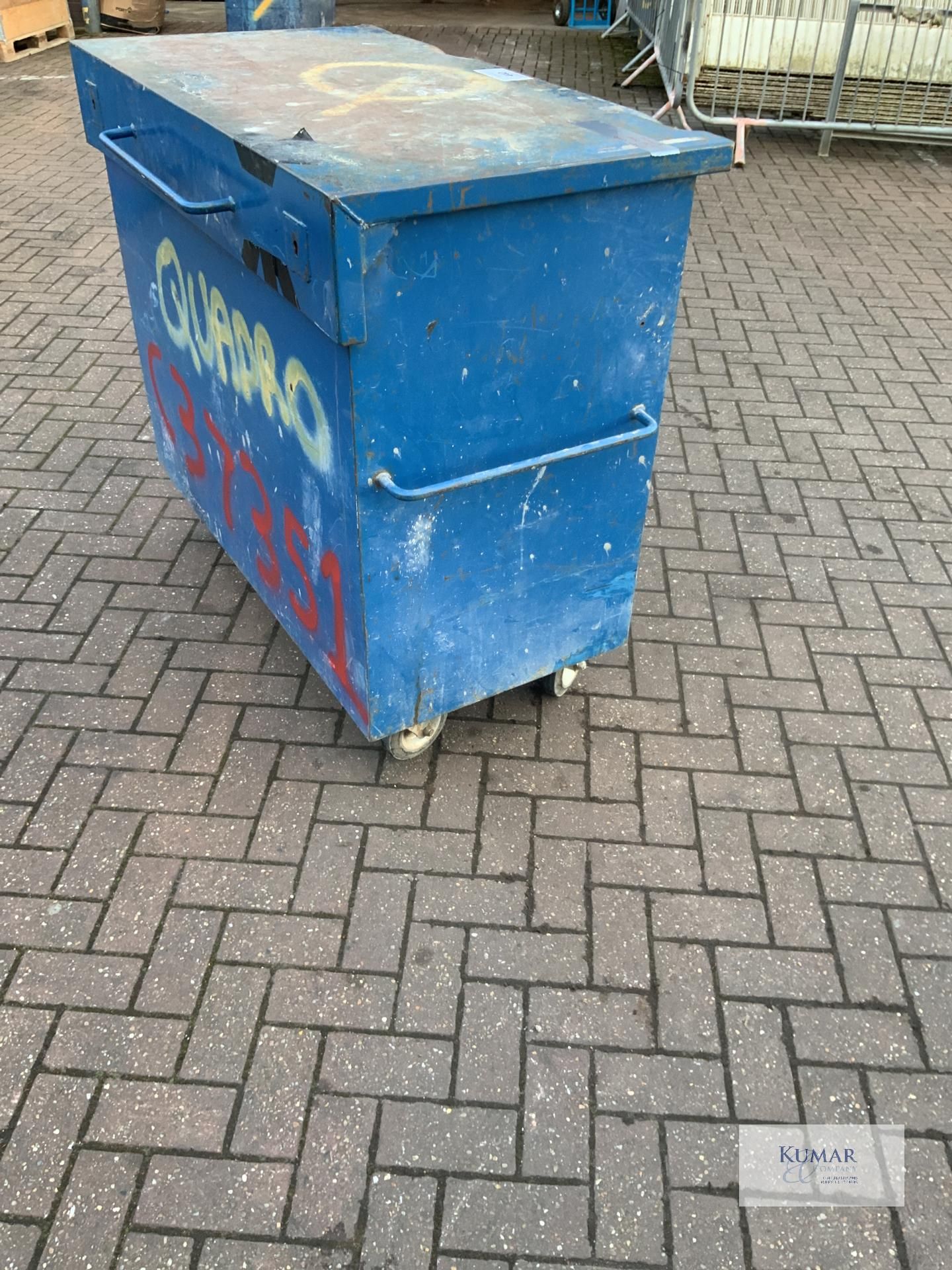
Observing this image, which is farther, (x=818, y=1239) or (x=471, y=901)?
→ (x=471, y=901)

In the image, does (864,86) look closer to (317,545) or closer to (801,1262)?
(317,545)

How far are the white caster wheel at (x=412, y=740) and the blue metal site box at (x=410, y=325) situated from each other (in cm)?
13

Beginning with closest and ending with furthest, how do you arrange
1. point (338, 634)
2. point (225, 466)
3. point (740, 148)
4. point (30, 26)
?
point (338, 634) < point (225, 466) < point (740, 148) < point (30, 26)

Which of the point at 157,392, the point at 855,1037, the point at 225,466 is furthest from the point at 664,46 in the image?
the point at 855,1037

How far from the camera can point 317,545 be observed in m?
2.47

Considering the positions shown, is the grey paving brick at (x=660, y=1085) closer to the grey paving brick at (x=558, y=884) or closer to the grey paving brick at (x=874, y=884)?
the grey paving brick at (x=558, y=884)

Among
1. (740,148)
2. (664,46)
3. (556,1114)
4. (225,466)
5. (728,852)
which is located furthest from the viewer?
(664,46)

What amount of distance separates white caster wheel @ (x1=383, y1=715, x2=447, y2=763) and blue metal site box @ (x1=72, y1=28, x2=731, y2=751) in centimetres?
13

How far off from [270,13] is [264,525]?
6180 millimetres

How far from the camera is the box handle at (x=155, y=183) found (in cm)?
213

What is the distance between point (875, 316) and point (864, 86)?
153 inches

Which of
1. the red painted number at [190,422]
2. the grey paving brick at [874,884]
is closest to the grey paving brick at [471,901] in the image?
the grey paving brick at [874,884]

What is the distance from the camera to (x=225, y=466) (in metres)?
2.97

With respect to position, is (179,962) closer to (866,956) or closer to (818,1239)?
(818,1239)
